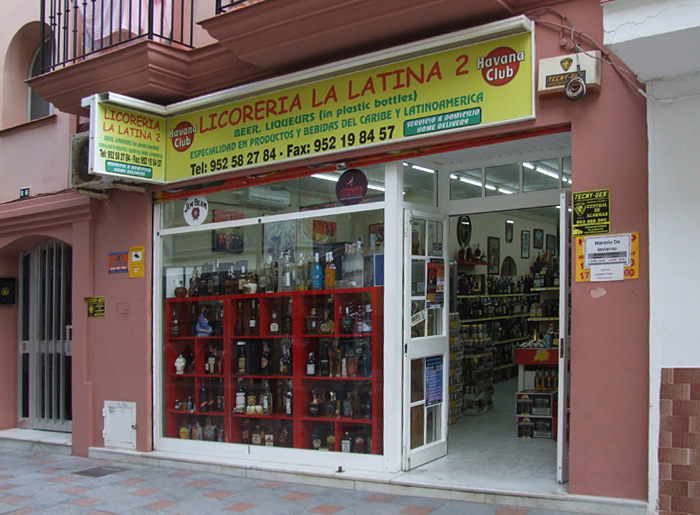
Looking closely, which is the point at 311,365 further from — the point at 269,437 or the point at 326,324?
the point at 269,437

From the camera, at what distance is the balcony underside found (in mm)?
5676

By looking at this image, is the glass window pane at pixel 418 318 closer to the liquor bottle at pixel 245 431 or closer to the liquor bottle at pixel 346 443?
the liquor bottle at pixel 346 443

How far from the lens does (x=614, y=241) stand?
5141 millimetres

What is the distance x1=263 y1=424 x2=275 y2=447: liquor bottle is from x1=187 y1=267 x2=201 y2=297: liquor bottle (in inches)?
70.0

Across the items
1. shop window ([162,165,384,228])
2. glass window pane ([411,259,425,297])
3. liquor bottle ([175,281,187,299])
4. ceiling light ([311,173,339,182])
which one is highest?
ceiling light ([311,173,339,182])

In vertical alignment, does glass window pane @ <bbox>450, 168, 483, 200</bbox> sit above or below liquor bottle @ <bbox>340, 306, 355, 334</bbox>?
above

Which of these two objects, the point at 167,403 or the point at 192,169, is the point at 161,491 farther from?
the point at 192,169

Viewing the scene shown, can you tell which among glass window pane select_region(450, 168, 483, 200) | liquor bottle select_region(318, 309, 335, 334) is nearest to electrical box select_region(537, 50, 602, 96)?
glass window pane select_region(450, 168, 483, 200)

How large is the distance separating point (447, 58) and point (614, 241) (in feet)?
6.71

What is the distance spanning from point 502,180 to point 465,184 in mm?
392

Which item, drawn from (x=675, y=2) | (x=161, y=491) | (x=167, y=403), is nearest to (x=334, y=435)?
(x=161, y=491)

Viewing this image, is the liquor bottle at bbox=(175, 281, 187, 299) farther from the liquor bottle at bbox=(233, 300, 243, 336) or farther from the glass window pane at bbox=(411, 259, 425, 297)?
the glass window pane at bbox=(411, 259, 425, 297)

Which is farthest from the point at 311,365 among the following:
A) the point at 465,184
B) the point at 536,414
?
the point at 536,414

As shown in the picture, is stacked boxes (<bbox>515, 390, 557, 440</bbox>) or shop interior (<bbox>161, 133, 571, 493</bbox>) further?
stacked boxes (<bbox>515, 390, 557, 440</bbox>)
